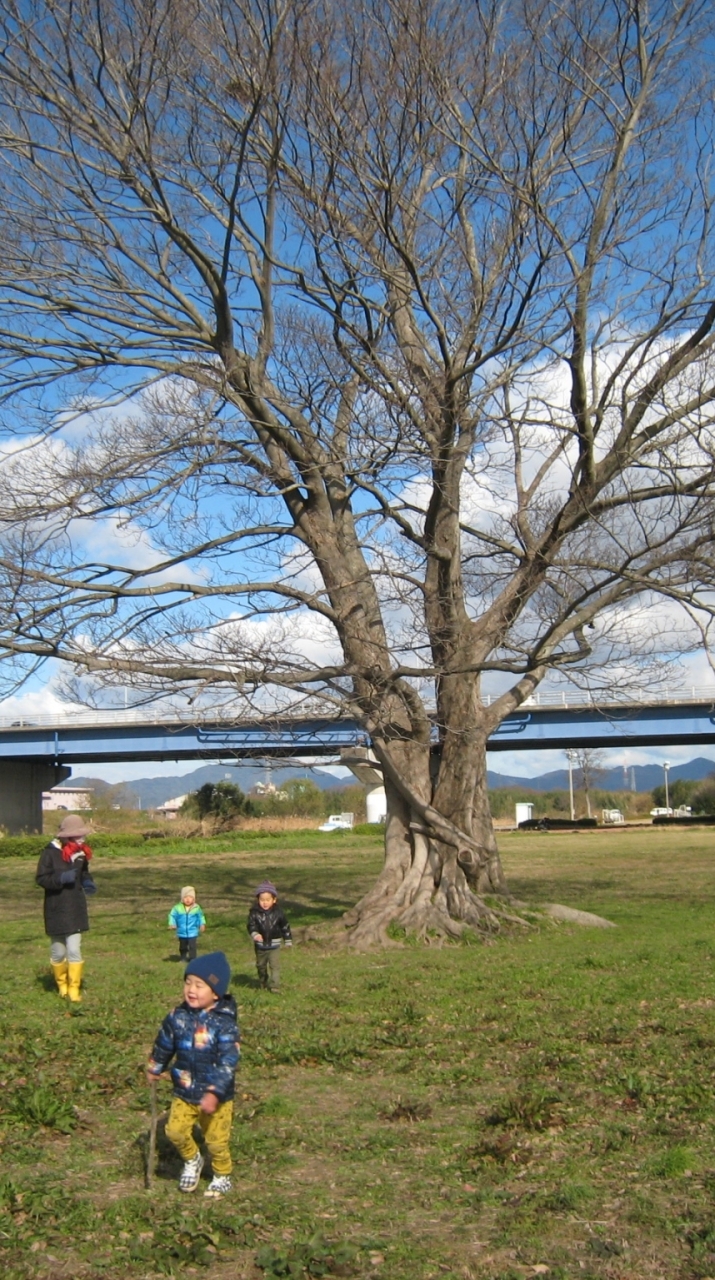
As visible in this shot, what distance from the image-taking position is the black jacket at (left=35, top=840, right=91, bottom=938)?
1002cm

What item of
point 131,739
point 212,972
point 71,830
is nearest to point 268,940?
point 71,830

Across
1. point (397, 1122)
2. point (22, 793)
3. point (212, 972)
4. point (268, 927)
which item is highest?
point (22, 793)

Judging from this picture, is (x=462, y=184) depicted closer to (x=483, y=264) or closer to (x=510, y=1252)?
(x=483, y=264)

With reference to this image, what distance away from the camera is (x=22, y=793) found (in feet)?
194

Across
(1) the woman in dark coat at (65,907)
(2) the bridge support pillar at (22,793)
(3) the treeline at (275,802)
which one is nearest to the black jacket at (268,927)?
(1) the woman in dark coat at (65,907)

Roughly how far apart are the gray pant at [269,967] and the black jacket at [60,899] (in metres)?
1.66

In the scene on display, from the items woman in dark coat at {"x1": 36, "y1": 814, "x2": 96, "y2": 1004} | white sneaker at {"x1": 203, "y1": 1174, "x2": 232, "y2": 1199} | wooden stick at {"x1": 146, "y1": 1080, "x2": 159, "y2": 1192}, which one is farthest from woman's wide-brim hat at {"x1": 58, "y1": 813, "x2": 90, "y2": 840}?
white sneaker at {"x1": 203, "y1": 1174, "x2": 232, "y2": 1199}

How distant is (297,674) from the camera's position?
13156mm

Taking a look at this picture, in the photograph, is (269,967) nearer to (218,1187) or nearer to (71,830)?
(71,830)

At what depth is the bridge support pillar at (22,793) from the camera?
57781 mm

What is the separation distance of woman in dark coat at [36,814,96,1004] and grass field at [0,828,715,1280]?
39 centimetres

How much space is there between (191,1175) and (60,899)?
200 inches

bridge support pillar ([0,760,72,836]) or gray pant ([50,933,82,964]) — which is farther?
bridge support pillar ([0,760,72,836])

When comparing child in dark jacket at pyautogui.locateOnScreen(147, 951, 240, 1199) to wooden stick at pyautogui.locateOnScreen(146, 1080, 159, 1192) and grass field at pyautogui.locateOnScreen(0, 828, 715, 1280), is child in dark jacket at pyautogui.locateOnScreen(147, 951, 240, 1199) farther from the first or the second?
grass field at pyautogui.locateOnScreen(0, 828, 715, 1280)
